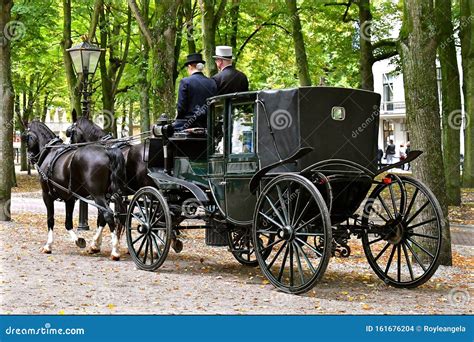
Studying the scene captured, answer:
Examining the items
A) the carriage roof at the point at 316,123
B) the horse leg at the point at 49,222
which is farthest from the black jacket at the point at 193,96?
the horse leg at the point at 49,222

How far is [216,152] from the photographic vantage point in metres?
10.6

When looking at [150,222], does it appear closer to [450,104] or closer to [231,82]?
[231,82]

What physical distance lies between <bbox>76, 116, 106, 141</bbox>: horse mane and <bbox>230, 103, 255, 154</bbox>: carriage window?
177 inches

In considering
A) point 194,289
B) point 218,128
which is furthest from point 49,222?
point 194,289

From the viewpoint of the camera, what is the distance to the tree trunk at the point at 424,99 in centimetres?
1170

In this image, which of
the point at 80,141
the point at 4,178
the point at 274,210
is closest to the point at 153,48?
the point at 80,141

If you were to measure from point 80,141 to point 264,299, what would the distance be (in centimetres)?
668

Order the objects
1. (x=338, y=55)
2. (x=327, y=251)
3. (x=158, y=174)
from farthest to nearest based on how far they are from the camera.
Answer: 1. (x=338, y=55)
2. (x=158, y=174)
3. (x=327, y=251)

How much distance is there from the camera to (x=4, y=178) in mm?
19016

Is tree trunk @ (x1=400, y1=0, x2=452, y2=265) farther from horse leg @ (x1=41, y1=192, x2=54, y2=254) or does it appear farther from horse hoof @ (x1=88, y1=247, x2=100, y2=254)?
horse leg @ (x1=41, y1=192, x2=54, y2=254)

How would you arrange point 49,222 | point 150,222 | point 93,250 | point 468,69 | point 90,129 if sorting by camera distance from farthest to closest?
point 468,69 < point 90,129 < point 49,222 < point 93,250 < point 150,222

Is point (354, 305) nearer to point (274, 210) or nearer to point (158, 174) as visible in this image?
point (274, 210)

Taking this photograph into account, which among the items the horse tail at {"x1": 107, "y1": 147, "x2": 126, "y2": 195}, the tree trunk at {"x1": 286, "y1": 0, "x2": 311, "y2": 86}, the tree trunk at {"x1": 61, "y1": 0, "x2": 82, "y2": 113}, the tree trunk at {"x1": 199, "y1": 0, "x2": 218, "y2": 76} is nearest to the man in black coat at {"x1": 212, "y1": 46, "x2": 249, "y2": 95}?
the horse tail at {"x1": 107, "y1": 147, "x2": 126, "y2": 195}

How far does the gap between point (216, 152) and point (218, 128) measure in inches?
12.3
